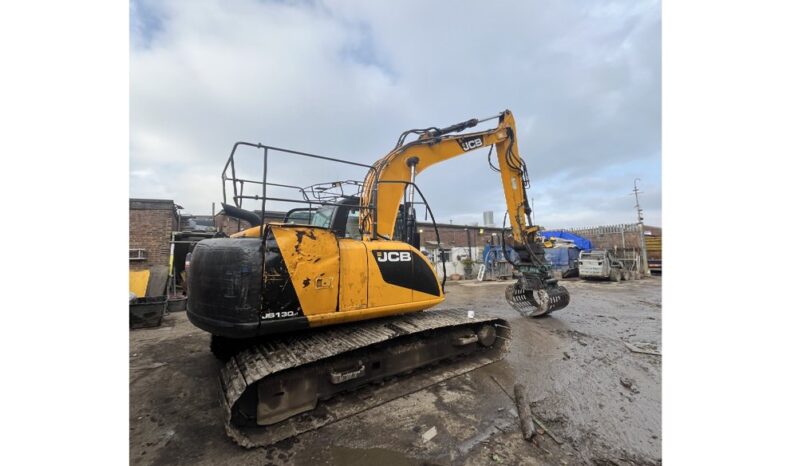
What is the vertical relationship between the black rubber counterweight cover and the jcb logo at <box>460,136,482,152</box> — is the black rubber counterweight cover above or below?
below

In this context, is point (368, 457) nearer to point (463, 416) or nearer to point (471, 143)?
point (463, 416)

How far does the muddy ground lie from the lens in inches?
107

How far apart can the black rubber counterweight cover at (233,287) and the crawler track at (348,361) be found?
0.43m

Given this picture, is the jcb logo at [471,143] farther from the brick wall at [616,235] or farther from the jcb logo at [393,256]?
the brick wall at [616,235]

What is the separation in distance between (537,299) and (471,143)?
405cm

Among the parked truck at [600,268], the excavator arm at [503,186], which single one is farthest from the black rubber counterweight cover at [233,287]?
the parked truck at [600,268]

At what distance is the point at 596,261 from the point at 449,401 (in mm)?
16264

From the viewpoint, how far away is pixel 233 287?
121 inches

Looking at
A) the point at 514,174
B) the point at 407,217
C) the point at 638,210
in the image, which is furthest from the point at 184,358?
the point at 638,210

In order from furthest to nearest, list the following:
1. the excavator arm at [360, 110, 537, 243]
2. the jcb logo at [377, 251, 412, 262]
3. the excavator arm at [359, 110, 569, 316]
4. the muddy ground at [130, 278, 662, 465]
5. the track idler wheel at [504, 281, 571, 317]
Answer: the track idler wheel at [504, 281, 571, 317] < the excavator arm at [359, 110, 569, 316] < the excavator arm at [360, 110, 537, 243] < the jcb logo at [377, 251, 412, 262] < the muddy ground at [130, 278, 662, 465]

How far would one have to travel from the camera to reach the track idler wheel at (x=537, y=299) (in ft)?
24.8

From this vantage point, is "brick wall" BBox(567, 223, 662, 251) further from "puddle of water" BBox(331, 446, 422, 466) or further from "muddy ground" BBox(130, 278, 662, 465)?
"puddle of water" BBox(331, 446, 422, 466)

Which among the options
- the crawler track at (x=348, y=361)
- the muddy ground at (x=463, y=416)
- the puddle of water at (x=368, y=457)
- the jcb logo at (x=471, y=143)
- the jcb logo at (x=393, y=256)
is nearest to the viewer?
the puddle of water at (x=368, y=457)

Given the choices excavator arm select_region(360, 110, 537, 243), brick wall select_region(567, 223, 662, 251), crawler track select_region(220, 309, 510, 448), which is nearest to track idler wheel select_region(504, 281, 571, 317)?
excavator arm select_region(360, 110, 537, 243)
